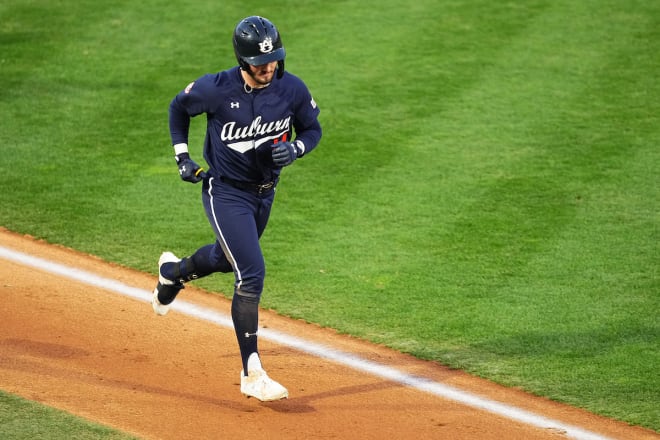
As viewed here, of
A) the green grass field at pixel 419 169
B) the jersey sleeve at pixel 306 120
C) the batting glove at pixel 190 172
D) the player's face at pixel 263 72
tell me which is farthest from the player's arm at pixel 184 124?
the green grass field at pixel 419 169

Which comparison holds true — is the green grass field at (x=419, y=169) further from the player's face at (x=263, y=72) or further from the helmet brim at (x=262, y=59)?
the helmet brim at (x=262, y=59)

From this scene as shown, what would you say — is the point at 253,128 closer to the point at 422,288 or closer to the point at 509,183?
the point at 422,288

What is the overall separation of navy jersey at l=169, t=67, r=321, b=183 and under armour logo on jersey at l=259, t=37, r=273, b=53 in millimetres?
316

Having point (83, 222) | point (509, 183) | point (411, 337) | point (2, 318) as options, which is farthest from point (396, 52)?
point (2, 318)

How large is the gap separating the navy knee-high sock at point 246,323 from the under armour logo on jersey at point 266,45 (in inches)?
58.9

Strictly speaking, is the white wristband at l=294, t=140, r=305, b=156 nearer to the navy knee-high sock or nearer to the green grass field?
the navy knee-high sock

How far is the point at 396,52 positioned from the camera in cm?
1293

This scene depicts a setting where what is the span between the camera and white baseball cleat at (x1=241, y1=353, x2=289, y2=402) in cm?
623

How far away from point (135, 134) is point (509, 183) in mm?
3907

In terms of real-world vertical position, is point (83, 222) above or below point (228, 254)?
below

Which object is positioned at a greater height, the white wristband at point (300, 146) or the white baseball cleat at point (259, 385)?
the white wristband at point (300, 146)

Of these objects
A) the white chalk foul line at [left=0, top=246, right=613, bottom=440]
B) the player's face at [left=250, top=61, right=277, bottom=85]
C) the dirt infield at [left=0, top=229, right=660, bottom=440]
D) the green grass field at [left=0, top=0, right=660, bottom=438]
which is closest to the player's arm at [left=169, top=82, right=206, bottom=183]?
the player's face at [left=250, top=61, right=277, bottom=85]

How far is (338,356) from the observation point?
739 centimetres

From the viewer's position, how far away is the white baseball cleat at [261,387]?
6227 millimetres
